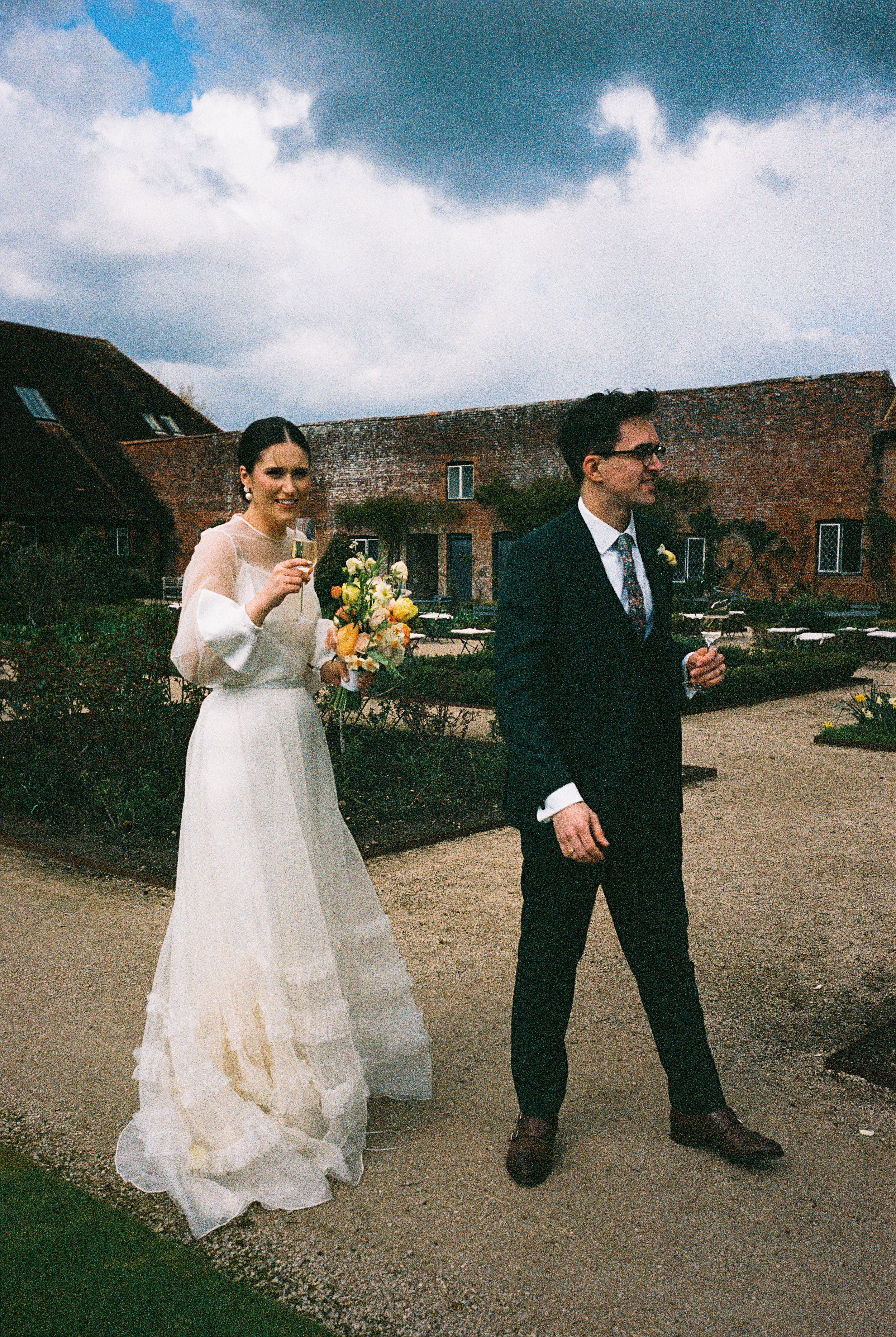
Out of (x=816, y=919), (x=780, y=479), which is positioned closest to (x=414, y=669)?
(x=816, y=919)

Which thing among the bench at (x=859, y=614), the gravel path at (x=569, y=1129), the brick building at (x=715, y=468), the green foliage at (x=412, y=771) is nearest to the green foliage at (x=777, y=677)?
the bench at (x=859, y=614)

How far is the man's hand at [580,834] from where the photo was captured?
8.47 feet

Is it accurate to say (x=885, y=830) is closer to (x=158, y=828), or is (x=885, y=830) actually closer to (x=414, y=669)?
(x=158, y=828)

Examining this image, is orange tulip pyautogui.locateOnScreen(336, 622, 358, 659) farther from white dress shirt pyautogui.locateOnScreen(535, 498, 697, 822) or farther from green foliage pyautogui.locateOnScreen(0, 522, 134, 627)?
green foliage pyautogui.locateOnScreen(0, 522, 134, 627)

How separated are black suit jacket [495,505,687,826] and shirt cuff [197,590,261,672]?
67cm

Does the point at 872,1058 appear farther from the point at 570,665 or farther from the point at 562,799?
the point at 570,665

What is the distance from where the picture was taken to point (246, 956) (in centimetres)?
290

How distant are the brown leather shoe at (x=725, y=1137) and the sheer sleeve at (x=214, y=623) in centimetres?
178

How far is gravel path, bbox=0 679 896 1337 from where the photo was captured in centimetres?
232

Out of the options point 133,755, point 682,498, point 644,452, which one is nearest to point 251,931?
point 644,452

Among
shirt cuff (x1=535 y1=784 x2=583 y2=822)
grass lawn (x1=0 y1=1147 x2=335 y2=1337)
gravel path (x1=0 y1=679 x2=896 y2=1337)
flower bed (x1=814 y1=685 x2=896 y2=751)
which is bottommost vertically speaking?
gravel path (x1=0 y1=679 x2=896 y2=1337)

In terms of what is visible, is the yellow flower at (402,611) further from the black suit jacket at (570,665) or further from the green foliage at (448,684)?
the green foliage at (448,684)

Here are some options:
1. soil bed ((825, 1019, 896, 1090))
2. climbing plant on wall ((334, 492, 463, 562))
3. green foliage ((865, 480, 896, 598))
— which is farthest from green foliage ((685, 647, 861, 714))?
climbing plant on wall ((334, 492, 463, 562))

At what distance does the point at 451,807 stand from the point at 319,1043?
414 cm
